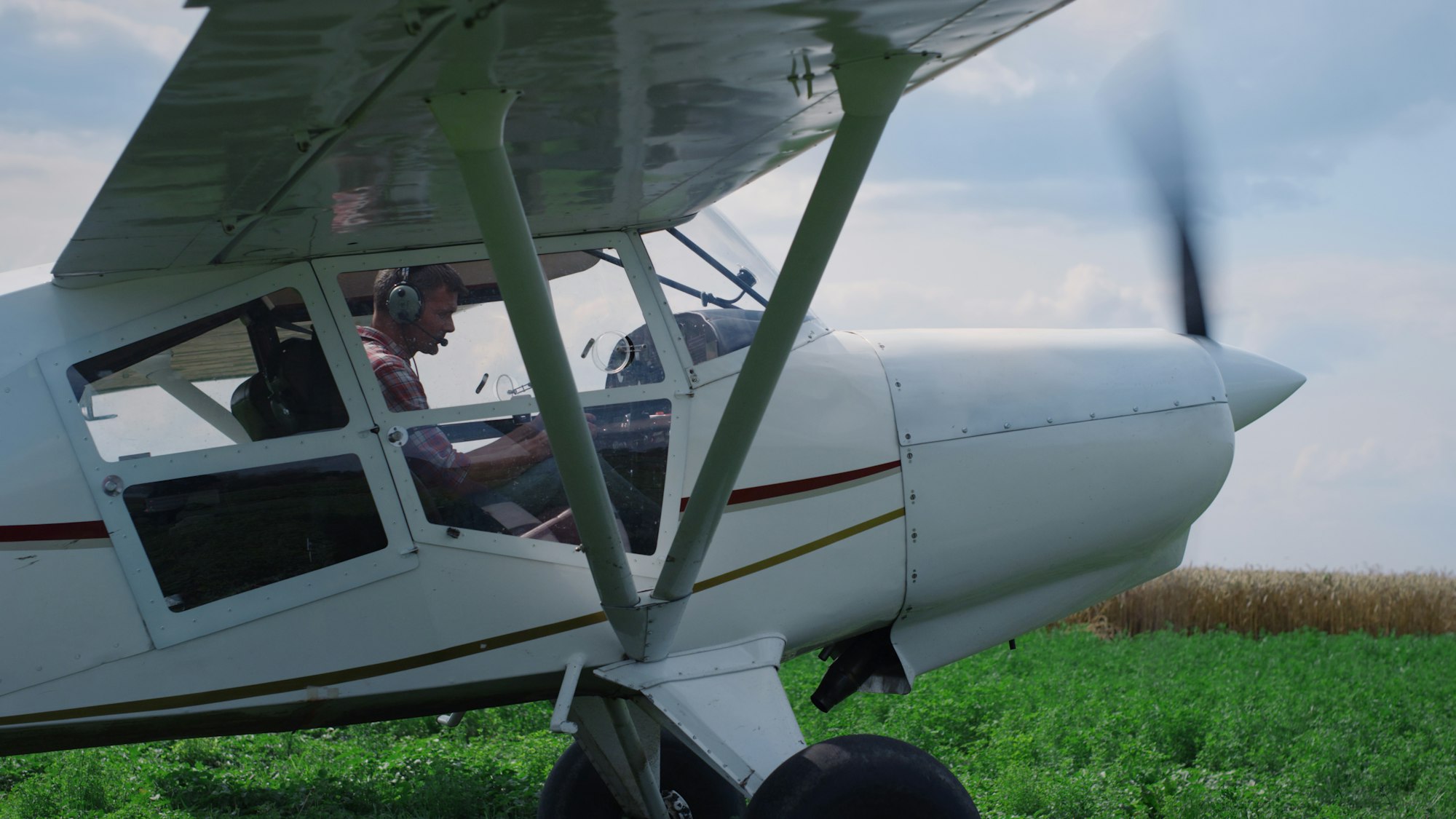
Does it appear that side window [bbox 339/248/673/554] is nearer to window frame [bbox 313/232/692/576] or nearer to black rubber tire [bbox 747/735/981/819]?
window frame [bbox 313/232/692/576]

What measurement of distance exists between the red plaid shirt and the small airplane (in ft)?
0.04

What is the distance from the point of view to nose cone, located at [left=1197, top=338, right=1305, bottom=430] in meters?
Answer: 5.26

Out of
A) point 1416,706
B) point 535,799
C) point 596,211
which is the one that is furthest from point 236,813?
point 1416,706

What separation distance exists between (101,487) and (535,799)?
13.0 ft

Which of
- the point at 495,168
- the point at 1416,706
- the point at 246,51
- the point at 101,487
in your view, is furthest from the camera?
the point at 1416,706

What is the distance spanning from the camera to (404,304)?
160 inches

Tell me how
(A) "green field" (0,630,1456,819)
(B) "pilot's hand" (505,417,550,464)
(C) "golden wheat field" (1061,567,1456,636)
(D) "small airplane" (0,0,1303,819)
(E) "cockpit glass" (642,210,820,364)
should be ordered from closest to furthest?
(D) "small airplane" (0,0,1303,819) → (B) "pilot's hand" (505,417,550,464) → (E) "cockpit glass" (642,210,820,364) → (A) "green field" (0,630,1456,819) → (C) "golden wheat field" (1061,567,1456,636)

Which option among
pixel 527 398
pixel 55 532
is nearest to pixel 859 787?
pixel 527 398

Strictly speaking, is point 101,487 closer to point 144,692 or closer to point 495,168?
point 144,692

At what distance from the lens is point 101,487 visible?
11.9 feet

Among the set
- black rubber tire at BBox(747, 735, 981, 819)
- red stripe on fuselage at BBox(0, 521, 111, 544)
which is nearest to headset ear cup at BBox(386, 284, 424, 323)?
red stripe on fuselage at BBox(0, 521, 111, 544)

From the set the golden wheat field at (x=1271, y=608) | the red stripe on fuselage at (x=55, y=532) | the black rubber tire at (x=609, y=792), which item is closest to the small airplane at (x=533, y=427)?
the red stripe on fuselage at (x=55, y=532)

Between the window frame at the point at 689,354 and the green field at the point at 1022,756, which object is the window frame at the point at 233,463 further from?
the green field at the point at 1022,756

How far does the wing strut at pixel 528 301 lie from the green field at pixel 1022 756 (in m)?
3.59
